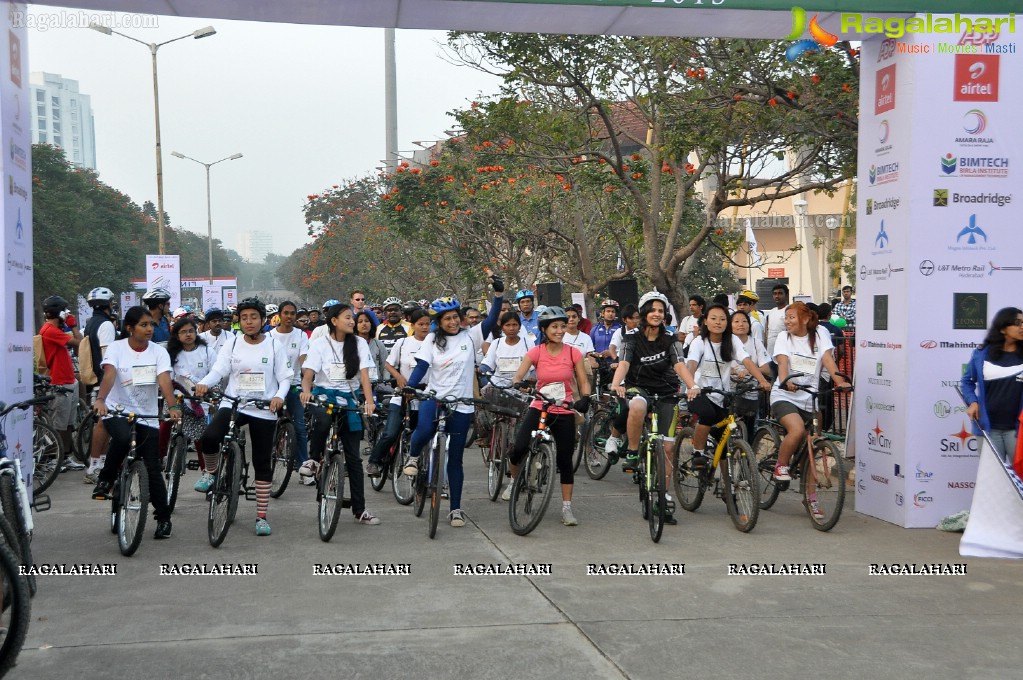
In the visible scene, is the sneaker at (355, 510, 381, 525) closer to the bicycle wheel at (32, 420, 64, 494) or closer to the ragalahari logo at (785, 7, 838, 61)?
the bicycle wheel at (32, 420, 64, 494)

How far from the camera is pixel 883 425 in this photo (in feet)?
30.5

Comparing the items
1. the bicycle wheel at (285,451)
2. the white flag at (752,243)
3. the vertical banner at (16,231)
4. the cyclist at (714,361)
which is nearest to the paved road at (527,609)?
the cyclist at (714,361)

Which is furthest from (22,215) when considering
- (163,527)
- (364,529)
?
(364,529)

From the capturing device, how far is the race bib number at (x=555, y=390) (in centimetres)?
897

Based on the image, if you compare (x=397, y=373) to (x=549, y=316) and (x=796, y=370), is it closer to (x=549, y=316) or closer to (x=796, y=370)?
(x=549, y=316)

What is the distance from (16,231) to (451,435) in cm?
374

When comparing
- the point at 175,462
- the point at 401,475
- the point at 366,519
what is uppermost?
the point at 175,462

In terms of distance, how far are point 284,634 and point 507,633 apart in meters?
1.16

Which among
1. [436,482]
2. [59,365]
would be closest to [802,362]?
[436,482]

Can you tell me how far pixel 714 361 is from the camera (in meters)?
9.69

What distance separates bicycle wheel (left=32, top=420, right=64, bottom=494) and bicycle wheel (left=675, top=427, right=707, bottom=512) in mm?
6222

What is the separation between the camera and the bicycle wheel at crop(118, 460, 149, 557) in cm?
783

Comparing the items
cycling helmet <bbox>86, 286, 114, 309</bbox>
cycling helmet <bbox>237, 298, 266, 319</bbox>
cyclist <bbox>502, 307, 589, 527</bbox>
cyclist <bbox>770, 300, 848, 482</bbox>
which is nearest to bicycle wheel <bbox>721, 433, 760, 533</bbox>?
cyclist <bbox>770, 300, 848, 482</bbox>

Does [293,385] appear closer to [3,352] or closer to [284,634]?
[3,352]
